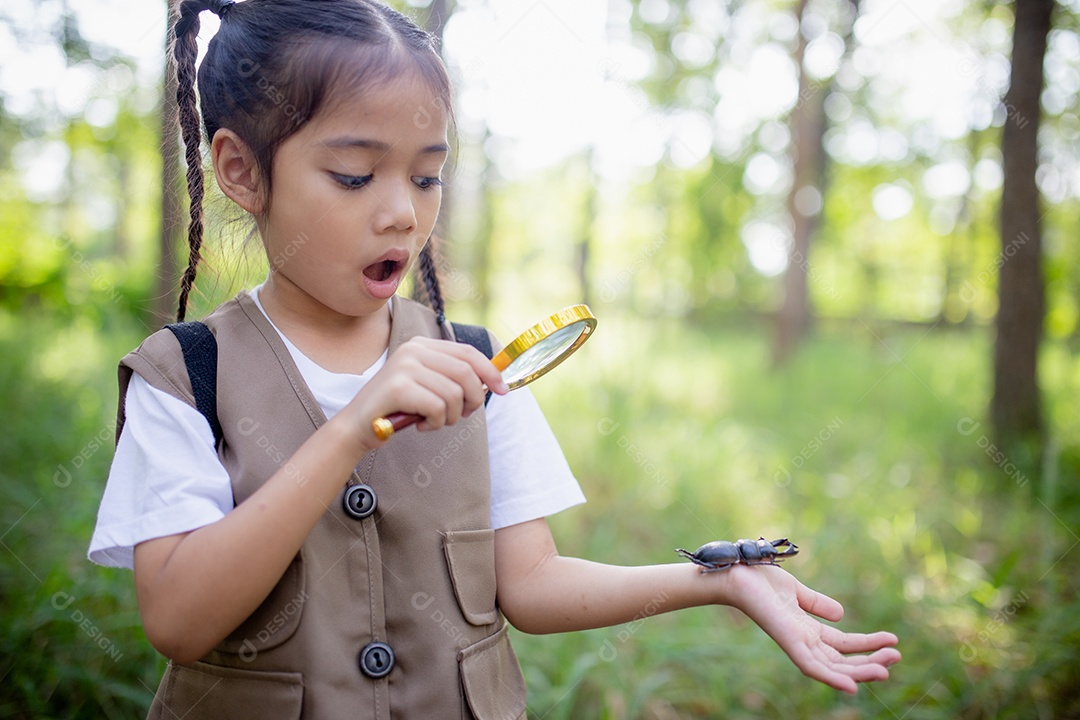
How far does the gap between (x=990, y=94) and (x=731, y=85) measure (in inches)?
130

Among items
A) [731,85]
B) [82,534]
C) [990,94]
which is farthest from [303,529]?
[731,85]

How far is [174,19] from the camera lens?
4.70 feet

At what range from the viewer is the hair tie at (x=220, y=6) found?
135 cm

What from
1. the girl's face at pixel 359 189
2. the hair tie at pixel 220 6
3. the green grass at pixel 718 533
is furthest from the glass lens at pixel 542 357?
the green grass at pixel 718 533

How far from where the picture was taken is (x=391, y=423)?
987mm

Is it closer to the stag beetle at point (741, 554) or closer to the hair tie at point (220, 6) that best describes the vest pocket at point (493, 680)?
the stag beetle at point (741, 554)

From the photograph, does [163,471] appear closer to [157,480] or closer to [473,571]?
[157,480]

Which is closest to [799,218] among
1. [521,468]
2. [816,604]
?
[521,468]

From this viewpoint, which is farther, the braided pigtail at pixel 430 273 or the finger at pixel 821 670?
the braided pigtail at pixel 430 273

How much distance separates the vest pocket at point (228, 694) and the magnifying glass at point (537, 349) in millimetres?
422

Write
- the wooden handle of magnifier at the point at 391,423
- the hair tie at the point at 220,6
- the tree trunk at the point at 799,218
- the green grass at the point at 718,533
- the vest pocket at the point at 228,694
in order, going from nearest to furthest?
the wooden handle of magnifier at the point at 391,423, the vest pocket at the point at 228,694, the hair tie at the point at 220,6, the green grass at the point at 718,533, the tree trunk at the point at 799,218

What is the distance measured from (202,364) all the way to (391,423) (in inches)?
14.7

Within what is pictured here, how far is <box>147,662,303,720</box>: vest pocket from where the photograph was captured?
1.08 metres

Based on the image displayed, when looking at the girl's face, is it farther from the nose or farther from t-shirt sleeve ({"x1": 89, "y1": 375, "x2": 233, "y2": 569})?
t-shirt sleeve ({"x1": 89, "y1": 375, "x2": 233, "y2": 569})
